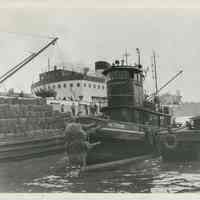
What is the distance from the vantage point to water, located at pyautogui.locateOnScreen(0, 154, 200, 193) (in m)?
10.9

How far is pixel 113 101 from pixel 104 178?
6593 mm

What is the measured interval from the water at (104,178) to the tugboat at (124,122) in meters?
0.70

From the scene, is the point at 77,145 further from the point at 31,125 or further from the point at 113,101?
the point at 31,125

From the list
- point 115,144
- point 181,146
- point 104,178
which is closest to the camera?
point 104,178

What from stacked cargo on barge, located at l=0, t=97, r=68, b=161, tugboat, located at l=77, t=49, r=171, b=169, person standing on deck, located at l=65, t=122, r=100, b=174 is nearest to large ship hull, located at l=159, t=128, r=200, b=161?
tugboat, located at l=77, t=49, r=171, b=169

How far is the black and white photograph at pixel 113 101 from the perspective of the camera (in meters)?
9.94

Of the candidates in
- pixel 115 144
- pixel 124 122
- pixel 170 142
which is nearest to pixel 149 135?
pixel 170 142

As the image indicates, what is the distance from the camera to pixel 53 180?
42.4ft

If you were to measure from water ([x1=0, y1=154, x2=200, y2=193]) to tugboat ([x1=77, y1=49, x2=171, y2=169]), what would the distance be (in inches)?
27.7

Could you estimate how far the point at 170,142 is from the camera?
17.3 m

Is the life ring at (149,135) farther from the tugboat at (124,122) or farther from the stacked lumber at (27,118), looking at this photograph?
the stacked lumber at (27,118)

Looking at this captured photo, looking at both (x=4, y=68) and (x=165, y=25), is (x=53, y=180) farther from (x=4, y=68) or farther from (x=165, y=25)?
(x=165, y=25)

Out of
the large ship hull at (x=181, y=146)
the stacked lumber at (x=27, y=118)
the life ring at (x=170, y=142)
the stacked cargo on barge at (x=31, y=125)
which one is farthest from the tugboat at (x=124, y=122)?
the stacked lumber at (x=27, y=118)

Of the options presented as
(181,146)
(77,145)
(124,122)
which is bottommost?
(181,146)
